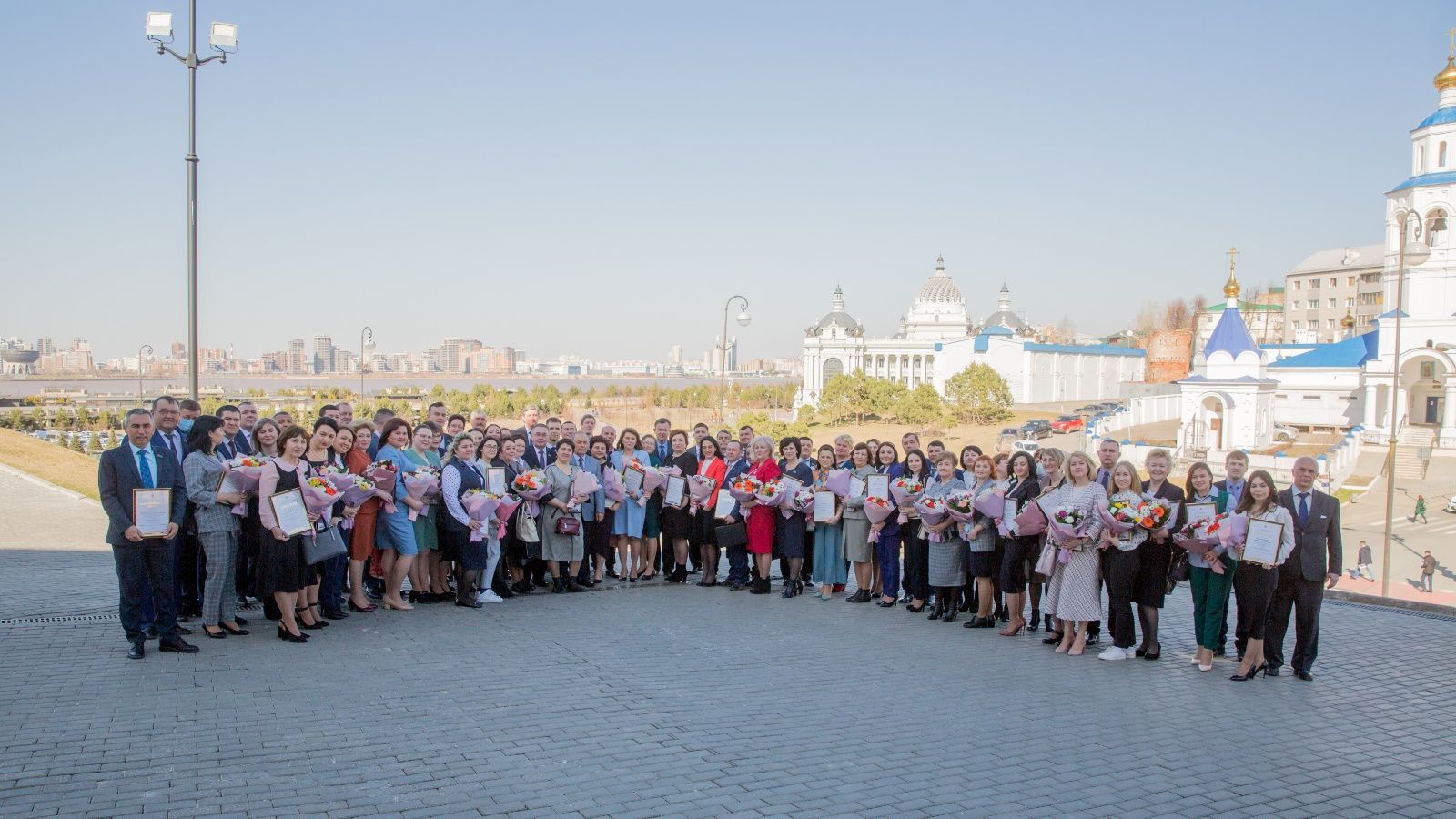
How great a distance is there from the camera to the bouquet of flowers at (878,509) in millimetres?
11266

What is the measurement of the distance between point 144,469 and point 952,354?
111m

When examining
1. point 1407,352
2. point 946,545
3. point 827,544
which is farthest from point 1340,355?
point 946,545

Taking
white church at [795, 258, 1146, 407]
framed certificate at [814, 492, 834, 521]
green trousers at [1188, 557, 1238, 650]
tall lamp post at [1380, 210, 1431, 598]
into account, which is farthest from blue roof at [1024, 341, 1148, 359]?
green trousers at [1188, 557, 1238, 650]

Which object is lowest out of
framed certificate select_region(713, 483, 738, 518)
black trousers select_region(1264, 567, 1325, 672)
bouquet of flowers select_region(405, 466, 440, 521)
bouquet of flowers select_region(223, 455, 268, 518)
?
black trousers select_region(1264, 567, 1325, 672)

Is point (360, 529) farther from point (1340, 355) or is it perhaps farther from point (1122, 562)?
point (1340, 355)

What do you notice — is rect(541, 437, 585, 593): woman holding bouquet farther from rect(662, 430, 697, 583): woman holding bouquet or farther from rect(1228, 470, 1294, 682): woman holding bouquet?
rect(1228, 470, 1294, 682): woman holding bouquet

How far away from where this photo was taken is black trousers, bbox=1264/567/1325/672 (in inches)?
331

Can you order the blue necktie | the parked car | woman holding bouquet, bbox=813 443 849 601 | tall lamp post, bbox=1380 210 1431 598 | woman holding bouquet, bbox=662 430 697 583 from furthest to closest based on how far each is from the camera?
1. the parked car
2. tall lamp post, bbox=1380 210 1431 598
3. woman holding bouquet, bbox=662 430 697 583
4. woman holding bouquet, bbox=813 443 849 601
5. the blue necktie

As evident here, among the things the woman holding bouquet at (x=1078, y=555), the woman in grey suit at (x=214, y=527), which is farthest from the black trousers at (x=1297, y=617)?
the woman in grey suit at (x=214, y=527)

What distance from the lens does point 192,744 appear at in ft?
19.2

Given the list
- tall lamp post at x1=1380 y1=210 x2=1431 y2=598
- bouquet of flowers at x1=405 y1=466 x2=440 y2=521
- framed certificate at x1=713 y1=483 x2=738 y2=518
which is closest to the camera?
bouquet of flowers at x1=405 y1=466 x2=440 y2=521

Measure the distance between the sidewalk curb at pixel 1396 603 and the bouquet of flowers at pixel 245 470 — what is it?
37.6ft

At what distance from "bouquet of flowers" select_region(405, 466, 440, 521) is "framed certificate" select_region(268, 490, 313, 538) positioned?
1512 millimetres

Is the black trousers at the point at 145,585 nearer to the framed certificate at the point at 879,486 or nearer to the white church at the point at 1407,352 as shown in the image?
the framed certificate at the point at 879,486
